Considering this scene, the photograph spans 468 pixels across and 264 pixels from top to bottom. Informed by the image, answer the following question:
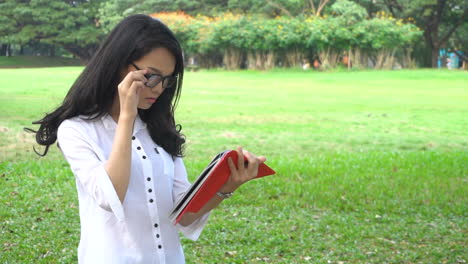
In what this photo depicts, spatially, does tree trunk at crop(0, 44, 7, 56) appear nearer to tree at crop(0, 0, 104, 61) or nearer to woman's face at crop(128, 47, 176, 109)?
tree at crop(0, 0, 104, 61)

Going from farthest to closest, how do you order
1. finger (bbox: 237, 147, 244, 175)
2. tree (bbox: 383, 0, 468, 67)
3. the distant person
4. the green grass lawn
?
tree (bbox: 383, 0, 468, 67) < the distant person < the green grass lawn < finger (bbox: 237, 147, 244, 175)

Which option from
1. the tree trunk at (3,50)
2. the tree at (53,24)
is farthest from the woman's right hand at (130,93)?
the tree trunk at (3,50)

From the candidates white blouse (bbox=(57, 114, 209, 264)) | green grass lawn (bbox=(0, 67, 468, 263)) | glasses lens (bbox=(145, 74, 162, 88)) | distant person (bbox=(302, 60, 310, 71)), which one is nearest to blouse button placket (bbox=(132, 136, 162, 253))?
white blouse (bbox=(57, 114, 209, 264))

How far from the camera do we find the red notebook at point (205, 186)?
2.00 m

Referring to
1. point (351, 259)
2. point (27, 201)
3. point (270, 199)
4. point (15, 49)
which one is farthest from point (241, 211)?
point (15, 49)

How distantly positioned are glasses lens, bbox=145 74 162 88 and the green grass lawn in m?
2.88

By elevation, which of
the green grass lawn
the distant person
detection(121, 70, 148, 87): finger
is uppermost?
detection(121, 70, 148, 87): finger

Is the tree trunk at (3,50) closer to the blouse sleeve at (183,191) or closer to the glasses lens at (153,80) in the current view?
the blouse sleeve at (183,191)

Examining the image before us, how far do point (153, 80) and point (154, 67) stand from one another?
85mm

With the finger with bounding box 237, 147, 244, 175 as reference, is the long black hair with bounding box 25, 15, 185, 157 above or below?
above

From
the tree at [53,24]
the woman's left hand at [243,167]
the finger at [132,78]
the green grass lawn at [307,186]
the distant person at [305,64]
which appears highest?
the tree at [53,24]

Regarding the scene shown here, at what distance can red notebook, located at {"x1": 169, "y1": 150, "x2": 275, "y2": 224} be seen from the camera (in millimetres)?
1995

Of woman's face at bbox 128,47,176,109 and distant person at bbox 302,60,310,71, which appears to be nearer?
woman's face at bbox 128,47,176,109

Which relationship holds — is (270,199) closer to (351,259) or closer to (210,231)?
(210,231)
